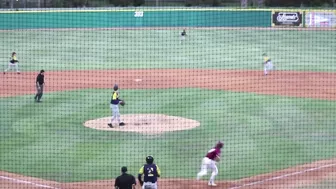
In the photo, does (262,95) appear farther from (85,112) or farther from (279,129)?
(85,112)

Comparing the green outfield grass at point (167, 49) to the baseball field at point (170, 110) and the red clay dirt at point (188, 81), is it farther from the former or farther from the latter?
the red clay dirt at point (188, 81)

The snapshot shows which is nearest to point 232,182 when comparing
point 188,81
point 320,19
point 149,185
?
point 149,185

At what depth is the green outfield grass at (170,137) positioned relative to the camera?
16.4 m

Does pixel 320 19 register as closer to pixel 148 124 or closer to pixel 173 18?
pixel 173 18

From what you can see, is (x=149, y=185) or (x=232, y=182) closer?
(x=149, y=185)

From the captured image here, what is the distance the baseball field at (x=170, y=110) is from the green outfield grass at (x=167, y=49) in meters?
0.09

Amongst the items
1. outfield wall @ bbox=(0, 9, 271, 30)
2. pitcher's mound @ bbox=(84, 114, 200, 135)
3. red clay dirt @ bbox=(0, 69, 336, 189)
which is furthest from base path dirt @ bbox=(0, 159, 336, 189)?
outfield wall @ bbox=(0, 9, 271, 30)

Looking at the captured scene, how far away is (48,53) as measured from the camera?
37406mm

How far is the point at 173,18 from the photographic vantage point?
42406 mm

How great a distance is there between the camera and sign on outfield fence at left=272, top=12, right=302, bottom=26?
42.3 meters

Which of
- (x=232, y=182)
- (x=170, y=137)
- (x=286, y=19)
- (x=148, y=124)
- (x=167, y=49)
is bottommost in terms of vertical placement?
(x=232, y=182)

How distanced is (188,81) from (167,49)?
10.8 meters

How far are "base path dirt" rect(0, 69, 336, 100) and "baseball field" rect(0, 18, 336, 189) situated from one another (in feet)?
0.16

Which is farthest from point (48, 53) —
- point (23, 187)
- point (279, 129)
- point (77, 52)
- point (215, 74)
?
point (23, 187)
